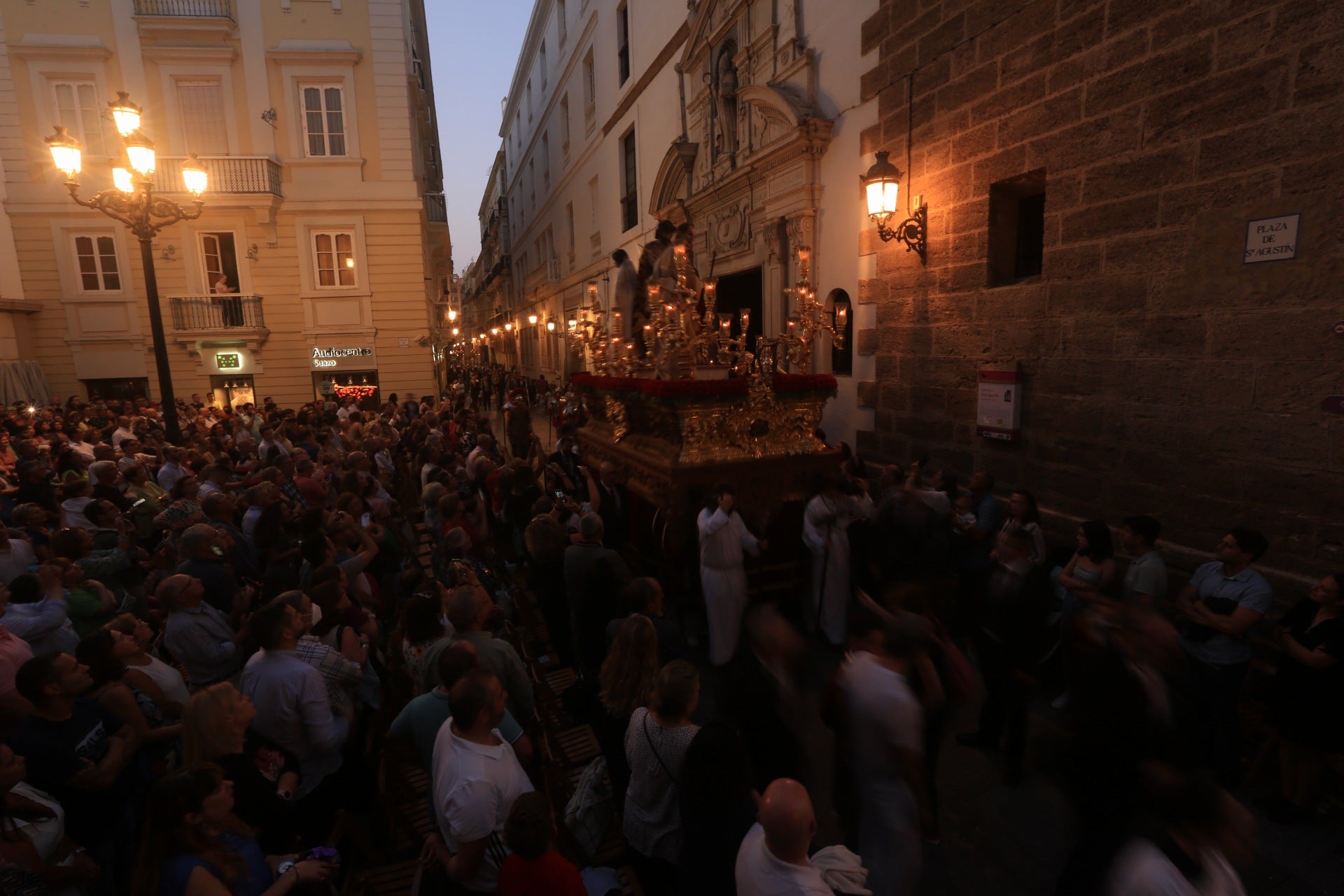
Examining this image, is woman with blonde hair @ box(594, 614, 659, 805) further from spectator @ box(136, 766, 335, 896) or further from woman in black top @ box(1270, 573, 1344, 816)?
woman in black top @ box(1270, 573, 1344, 816)

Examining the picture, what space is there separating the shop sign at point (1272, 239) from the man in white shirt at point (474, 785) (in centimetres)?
509

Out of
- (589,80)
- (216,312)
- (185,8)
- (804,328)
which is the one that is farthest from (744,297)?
(185,8)

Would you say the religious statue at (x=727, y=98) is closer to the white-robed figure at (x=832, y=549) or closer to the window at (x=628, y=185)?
the window at (x=628, y=185)

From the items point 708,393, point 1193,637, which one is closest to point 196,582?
point 708,393

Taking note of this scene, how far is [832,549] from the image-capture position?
18.2ft

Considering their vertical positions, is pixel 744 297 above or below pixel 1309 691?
above

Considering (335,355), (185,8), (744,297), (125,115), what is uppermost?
(185,8)

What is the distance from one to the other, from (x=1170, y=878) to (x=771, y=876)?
1.12 m

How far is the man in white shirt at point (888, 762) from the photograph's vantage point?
2709mm

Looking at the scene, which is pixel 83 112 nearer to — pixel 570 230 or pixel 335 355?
pixel 335 355

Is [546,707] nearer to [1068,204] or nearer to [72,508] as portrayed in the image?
[72,508]

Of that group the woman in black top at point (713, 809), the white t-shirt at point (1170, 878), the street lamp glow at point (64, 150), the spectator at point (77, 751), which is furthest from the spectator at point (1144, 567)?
the street lamp glow at point (64, 150)

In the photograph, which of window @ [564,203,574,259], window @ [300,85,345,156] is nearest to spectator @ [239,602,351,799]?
window @ [300,85,345,156]

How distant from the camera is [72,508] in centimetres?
560
